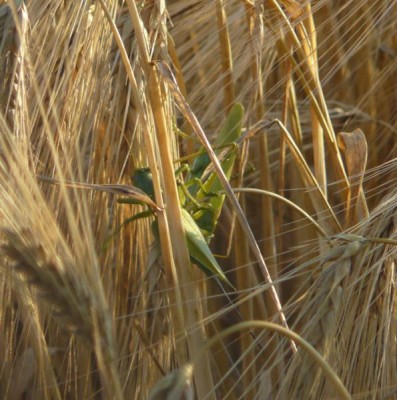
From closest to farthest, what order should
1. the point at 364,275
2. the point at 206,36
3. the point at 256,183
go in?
the point at 364,275, the point at 206,36, the point at 256,183

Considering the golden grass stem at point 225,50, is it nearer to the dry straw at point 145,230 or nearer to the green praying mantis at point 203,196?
the dry straw at point 145,230

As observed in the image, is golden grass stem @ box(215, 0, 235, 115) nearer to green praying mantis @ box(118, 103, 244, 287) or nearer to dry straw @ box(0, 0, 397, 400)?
dry straw @ box(0, 0, 397, 400)

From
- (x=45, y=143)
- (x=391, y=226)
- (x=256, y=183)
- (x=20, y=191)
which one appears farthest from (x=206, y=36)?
(x=20, y=191)

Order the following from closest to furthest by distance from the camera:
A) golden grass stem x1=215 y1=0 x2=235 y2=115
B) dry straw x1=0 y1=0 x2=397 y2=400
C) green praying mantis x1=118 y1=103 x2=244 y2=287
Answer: dry straw x1=0 y1=0 x2=397 y2=400 → green praying mantis x1=118 y1=103 x2=244 y2=287 → golden grass stem x1=215 y1=0 x2=235 y2=115

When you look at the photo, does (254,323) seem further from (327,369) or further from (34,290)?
(34,290)

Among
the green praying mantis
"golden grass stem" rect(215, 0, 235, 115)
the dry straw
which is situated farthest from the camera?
"golden grass stem" rect(215, 0, 235, 115)

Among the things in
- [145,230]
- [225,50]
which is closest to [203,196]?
[145,230]

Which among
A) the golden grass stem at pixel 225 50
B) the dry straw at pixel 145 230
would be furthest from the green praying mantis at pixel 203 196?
the golden grass stem at pixel 225 50

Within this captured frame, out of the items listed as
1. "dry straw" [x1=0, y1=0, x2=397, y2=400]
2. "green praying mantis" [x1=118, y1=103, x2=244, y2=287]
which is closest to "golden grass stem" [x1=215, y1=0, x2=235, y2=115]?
"dry straw" [x1=0, y1=0, x2=397, y2=400]

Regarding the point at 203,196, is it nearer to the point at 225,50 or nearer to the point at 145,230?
the point at 145,230
